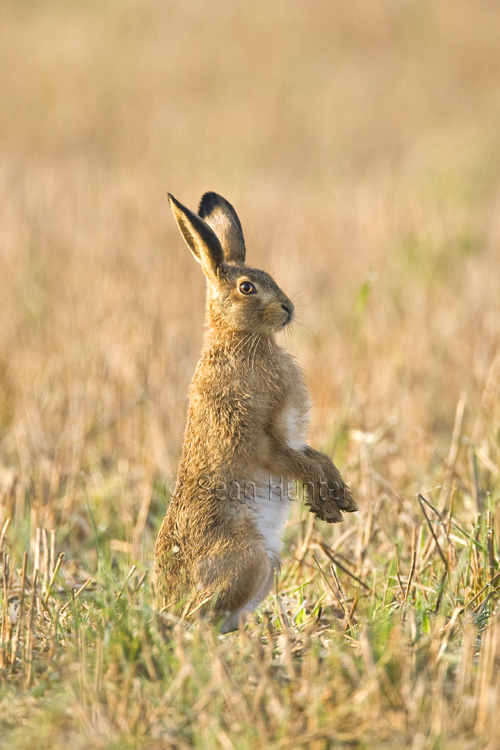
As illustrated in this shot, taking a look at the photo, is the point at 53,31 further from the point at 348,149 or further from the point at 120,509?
the point at 120,509

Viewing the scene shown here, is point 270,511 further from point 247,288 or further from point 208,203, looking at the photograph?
point 208,203

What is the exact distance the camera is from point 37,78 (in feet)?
74.0

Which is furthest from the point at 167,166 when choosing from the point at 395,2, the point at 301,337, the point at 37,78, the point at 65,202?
the point at 395,2

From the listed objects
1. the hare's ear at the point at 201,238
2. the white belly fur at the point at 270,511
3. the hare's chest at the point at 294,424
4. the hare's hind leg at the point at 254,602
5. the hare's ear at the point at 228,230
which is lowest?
the hare's hind leg at the point at 254,602

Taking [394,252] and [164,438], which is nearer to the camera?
[164,438]

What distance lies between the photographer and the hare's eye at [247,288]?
10.1ft

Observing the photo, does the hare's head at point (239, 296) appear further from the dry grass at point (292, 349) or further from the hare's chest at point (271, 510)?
the dry grass at point (292, 349)

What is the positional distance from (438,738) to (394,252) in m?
8.49

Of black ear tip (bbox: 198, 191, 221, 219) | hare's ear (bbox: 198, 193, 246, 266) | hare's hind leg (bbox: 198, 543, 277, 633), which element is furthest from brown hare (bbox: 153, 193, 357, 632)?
black ear tip (bbox: 198, 191, 221, 219)

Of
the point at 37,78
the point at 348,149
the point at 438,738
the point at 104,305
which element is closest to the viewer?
the point at 438,738

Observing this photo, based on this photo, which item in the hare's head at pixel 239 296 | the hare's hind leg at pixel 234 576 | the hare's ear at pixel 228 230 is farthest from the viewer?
the hare's ear at pixel 228 230

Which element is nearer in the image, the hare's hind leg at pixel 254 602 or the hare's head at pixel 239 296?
the hare's hind leg at pixel 254 602

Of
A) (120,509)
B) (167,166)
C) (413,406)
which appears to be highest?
(167,166)

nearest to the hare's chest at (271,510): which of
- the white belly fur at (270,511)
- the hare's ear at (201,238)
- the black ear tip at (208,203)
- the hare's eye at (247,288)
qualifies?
the white belly fur at (270,511)
